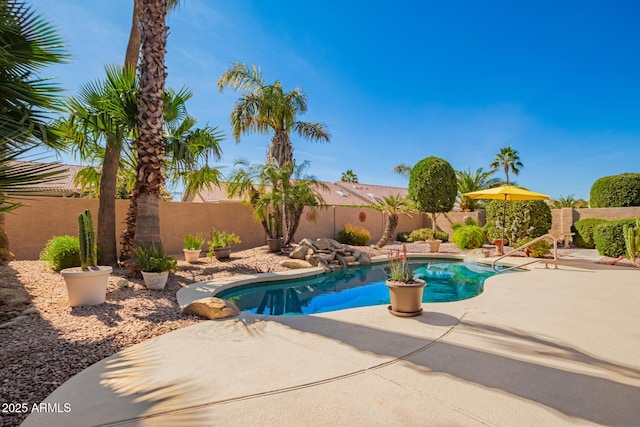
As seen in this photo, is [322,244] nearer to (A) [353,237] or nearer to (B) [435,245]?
(A) [353,237]

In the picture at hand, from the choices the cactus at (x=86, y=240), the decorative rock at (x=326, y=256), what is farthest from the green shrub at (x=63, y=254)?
the decorative rock at (x=326, y=256)

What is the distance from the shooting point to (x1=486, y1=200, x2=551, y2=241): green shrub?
13867 mm

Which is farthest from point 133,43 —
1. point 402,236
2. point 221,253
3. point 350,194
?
point 350,194

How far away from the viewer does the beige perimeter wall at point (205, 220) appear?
9.55 m

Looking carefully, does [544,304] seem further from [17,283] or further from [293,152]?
[293,152]

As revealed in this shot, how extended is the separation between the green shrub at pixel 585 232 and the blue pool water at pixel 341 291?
671cm

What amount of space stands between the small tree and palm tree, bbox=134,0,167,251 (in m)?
→ 13.2

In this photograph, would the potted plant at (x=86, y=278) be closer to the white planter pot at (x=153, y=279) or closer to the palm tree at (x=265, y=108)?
the white planter pot at (x=153, y=279)

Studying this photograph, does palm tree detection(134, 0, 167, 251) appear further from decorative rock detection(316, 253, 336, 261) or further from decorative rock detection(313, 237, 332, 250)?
decorative rock detection(313, 237, 332, 250)

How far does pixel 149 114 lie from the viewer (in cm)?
681

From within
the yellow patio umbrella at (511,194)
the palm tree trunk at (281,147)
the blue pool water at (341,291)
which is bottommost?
the blue pool water at (341,291)

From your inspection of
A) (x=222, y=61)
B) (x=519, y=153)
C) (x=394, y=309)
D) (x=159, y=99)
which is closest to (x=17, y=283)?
(x=159, y=99)

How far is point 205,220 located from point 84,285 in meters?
8.17

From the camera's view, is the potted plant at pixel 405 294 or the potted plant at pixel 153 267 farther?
the potted plant at pixel 153 267
